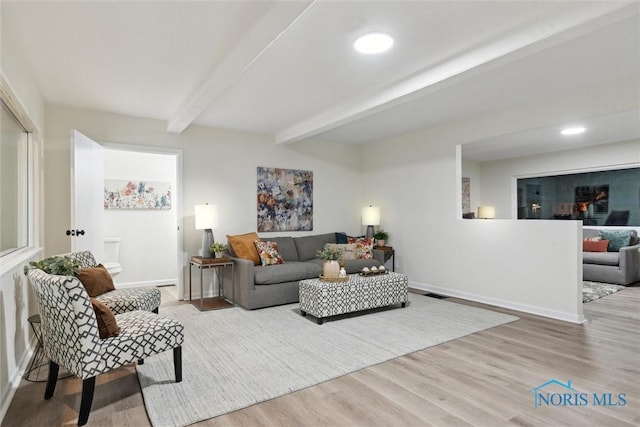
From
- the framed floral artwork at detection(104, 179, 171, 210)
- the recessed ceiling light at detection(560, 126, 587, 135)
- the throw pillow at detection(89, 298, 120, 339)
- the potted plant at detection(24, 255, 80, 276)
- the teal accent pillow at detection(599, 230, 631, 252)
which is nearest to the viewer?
the throw pillow at detection(89, 298, 120, 339)

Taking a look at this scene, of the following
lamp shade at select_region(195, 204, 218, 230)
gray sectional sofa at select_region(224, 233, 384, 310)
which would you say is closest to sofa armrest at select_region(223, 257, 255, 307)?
gray sectional sofa at select_region(224, 233, 384, 310)

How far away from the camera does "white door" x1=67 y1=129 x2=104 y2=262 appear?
3.54 m

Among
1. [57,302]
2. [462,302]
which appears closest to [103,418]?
[57,302]

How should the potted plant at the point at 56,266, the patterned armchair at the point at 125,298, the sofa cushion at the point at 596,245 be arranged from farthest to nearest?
the sofa cushion at the point at 596,245 < the patterned armchair at the point at 125,298 < the potted plant at the point at 56,266

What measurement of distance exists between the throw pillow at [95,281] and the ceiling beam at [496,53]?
290 centimetres

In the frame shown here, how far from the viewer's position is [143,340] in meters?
2.20

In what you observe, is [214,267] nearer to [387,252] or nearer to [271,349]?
[271,349]

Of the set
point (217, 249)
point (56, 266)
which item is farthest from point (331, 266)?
point (56, 266)

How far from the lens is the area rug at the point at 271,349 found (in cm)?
229

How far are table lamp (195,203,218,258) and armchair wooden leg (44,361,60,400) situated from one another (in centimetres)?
249

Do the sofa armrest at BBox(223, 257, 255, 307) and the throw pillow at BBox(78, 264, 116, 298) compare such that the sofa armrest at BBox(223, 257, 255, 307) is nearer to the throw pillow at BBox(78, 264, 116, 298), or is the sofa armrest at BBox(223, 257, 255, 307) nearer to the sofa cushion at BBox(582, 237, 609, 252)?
the throw pillow at BBox(78, 264, 116, 298)

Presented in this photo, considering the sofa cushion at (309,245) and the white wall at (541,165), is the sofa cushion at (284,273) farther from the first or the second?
the white wall at (541,165)

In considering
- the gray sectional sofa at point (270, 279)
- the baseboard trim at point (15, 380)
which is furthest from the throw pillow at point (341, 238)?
the baseboard trim at point (15, 380)

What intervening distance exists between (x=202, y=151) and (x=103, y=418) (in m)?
3.69
